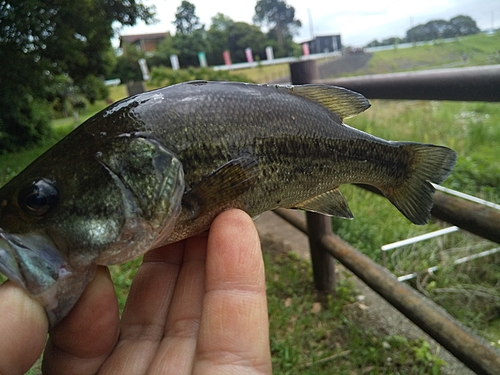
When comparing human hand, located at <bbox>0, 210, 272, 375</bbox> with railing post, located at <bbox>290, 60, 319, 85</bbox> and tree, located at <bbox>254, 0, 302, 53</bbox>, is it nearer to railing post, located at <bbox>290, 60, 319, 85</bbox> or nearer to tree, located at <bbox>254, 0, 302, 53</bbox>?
railing post, located at <bbox>290, 60, 319, 85</bbox>

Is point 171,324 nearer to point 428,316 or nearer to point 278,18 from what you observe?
point 428,316

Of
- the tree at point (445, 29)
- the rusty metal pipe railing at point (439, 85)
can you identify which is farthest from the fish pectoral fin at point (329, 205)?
the tree at point (445, 29)

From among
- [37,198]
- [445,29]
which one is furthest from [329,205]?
[445,29]

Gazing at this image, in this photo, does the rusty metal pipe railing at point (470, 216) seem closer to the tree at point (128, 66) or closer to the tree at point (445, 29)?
the tree at point (445, 29)

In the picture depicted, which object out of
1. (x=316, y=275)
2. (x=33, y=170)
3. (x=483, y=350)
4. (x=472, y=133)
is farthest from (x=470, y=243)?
(x=33, y=170)

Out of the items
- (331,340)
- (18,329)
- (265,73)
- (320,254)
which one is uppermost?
(18,329)

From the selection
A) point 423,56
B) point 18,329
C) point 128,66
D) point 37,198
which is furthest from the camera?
point 128,66
